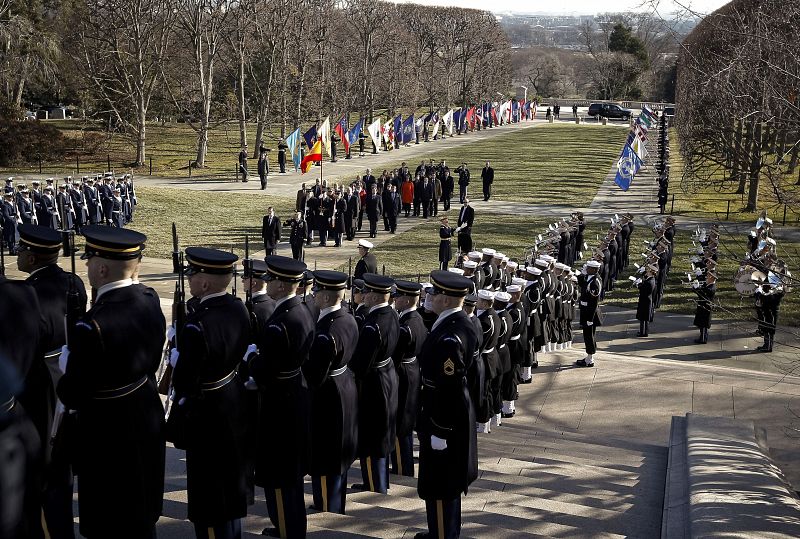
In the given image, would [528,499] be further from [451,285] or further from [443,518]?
[451,285]

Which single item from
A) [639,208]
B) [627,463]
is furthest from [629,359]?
[639,208]

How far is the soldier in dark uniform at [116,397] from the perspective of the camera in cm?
480

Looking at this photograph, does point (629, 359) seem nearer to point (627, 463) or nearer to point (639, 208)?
point (627, 463)

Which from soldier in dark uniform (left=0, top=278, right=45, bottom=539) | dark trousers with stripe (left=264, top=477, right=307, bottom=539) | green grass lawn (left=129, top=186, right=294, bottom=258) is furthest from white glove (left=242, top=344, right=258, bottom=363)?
green grass lawn (left=129, top=186, right=294, bottom=258)

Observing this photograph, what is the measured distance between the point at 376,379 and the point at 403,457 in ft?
4.69

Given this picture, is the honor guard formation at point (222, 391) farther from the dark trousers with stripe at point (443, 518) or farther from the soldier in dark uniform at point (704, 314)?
the soldier in dark uniform at point (704, 314)

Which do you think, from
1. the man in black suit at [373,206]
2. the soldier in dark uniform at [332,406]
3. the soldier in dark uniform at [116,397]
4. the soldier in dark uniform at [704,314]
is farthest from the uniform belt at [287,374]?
the man in black suit at [373,206]

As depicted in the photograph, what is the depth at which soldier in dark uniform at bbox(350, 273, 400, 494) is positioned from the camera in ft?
23.3

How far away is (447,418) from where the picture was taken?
6328 millimetres

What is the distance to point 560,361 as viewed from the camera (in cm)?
1431

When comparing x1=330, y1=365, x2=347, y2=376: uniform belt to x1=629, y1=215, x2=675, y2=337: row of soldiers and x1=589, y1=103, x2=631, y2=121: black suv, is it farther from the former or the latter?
x1=589, y1=103, x2=631, y2=121: black suv

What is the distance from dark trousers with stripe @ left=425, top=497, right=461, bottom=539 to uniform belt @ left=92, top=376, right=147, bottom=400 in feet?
7.37

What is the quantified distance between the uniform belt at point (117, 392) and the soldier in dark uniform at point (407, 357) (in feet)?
9.59

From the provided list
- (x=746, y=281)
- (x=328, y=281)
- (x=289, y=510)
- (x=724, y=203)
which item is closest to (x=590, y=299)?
(x=746, y=281)
